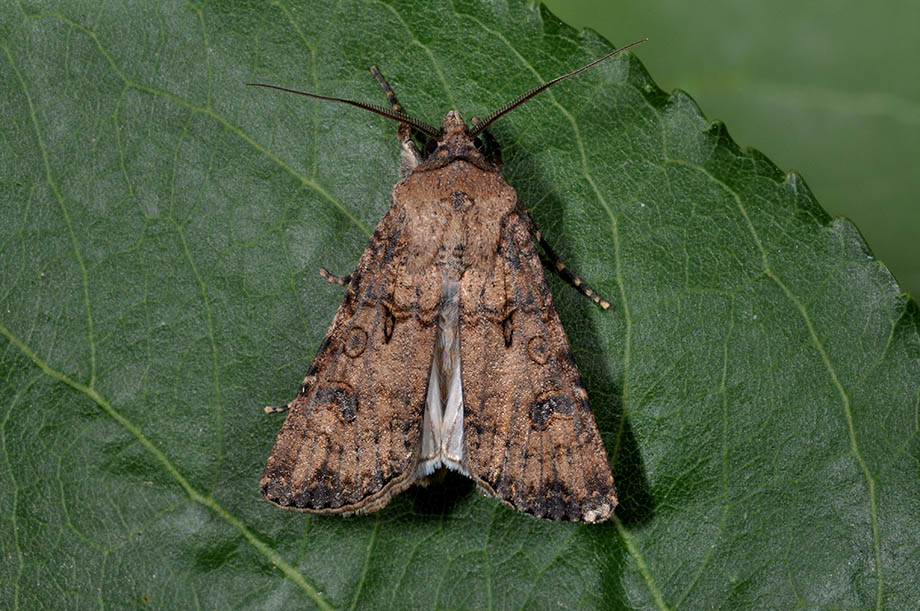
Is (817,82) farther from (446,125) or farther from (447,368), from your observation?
(447,368)

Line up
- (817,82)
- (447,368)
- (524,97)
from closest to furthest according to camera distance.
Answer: (524,97) < (447,368) < (817,82)

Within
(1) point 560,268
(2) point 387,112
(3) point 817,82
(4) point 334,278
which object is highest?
(3) point 817,82

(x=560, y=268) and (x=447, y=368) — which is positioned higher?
(x=560, y=268)

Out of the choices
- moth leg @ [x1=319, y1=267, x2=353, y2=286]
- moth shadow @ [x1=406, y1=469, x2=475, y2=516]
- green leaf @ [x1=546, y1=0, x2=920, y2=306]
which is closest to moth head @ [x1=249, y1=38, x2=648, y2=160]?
moth leg @ [x1=319, y1=267, x2=353, y2=286]

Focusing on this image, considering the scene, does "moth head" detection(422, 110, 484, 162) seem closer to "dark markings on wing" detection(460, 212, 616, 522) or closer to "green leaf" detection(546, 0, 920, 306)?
"dark markings on wing" detection(460, 212, 616, 522)

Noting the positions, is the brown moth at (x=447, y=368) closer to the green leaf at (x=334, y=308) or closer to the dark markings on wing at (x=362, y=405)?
the dark markings on wing at (x=362, y=405)

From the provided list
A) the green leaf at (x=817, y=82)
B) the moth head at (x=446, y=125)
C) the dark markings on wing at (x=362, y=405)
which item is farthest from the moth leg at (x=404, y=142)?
the green leaf at (x=817, y=82)

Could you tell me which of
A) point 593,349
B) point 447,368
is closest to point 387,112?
point 447,368
